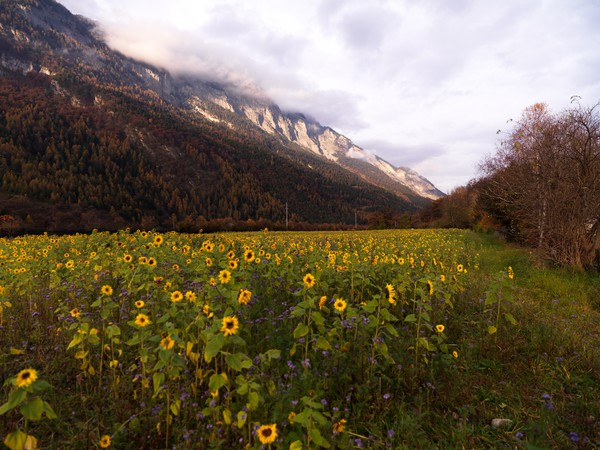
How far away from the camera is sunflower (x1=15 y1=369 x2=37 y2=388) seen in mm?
1616

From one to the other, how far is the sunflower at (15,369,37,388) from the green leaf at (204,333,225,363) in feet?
3.19

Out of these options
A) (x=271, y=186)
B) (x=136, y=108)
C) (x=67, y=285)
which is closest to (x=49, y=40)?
(x=136, y=108)

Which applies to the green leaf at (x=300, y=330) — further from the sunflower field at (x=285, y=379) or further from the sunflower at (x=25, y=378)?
the sunflower at (x=25, y=378)

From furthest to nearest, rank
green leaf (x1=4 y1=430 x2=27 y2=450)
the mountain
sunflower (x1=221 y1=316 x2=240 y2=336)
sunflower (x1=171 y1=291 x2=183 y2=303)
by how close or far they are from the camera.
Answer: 1. the mountain
2. sunflower (x1=171 y1=291 x2=183 y2=303)
3. sunflower (x1=221 y1=316 x2=240 y2=336)
4. green leaf (x1=4 y1=430 x2=27 y2=450)

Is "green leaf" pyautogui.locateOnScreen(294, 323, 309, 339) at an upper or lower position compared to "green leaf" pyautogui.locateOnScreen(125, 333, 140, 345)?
upper

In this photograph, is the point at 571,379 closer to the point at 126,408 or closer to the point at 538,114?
the point at 126,408

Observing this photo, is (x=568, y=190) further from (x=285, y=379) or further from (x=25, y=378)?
(x=25, y=378)

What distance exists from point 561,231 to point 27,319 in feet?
44.9

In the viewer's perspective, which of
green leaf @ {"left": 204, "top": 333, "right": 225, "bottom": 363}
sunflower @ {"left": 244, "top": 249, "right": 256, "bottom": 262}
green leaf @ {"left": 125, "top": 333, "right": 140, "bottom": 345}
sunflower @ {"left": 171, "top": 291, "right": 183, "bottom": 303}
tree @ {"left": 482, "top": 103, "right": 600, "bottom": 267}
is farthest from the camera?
tree @ {"left": 482, "top": 103, "right": 600, "bottom": 267}

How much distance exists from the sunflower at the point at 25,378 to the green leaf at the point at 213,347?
974 mm

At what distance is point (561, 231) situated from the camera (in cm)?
910

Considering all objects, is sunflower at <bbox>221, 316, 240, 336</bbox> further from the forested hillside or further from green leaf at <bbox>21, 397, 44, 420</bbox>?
the forested hillside

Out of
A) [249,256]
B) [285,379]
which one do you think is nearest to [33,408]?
[285,379]

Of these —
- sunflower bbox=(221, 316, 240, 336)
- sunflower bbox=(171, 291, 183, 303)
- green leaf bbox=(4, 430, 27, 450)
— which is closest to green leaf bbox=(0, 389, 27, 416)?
green leaf bbox=(4, 430, 27, 450)
